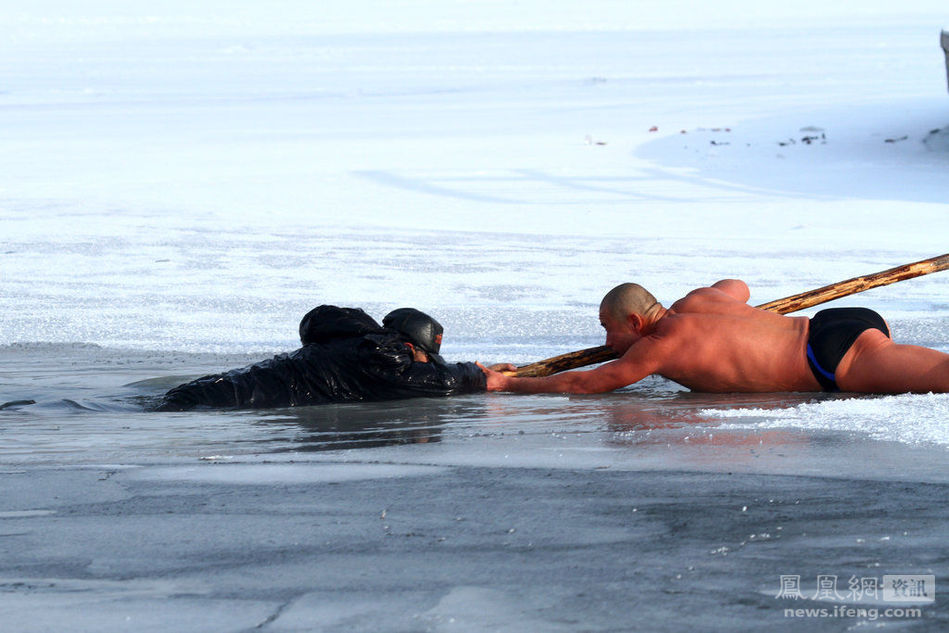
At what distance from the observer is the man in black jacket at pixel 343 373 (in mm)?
5402

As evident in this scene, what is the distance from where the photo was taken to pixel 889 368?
5.08 m

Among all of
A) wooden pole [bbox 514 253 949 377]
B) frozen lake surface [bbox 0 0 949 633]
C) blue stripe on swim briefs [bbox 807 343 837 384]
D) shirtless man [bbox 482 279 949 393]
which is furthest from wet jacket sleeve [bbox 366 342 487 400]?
blue stripe on swim briefs [bbox 807 343 837 384]

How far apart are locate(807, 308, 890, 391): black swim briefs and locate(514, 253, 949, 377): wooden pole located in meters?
0.54

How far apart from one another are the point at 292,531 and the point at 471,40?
3701 cm

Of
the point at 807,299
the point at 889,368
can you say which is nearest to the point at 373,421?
the point at 889,368

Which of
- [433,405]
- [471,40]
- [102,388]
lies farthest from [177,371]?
[471,40]

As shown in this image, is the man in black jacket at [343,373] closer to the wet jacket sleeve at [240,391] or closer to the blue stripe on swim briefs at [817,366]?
the wet jacket sleeve at [240,391]

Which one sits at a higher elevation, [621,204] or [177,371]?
[621,204]

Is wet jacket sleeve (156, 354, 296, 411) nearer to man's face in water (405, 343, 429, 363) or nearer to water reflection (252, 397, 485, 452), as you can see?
water reflection (252, 397, 485, 452)

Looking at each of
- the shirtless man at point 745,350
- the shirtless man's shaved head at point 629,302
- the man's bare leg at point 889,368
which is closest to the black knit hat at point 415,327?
the shirtless man at point 745,350

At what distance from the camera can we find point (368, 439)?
4.40 meters

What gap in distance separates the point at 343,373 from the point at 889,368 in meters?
2.30

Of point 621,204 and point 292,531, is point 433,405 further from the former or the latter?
point 621,204

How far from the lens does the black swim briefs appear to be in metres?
5.18
